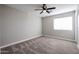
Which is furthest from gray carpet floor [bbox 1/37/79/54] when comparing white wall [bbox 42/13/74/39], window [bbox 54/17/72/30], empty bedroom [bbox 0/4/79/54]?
window [bbox 54/17/72/30]

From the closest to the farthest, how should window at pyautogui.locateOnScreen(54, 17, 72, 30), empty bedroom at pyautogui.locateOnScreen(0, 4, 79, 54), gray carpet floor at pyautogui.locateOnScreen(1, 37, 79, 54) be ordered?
gray carpet floor at pyautogui.locateOnScreen(1, 37, 79, 54)
empty bedroom at pyautogui.locateOnScreen(0, 4, 79, 54)
window at pyautogui.locateOnScreen(54, 17, 72, 30)

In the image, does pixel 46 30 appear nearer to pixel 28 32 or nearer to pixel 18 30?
pixel 28 32

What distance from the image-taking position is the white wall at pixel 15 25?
279 cm

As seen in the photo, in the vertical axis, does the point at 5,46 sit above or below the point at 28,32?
below

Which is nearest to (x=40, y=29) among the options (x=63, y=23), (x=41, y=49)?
(x=63, y=23)

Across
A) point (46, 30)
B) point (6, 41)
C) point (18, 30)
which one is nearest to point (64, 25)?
point (46, 30)

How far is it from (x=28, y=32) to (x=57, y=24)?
105 inches

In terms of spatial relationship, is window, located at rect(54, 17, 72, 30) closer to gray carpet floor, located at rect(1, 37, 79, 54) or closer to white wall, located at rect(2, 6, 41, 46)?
gray carpet floor, located at rect(1, 37, 79, 54)

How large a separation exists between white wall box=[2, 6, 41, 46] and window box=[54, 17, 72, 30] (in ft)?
7.51

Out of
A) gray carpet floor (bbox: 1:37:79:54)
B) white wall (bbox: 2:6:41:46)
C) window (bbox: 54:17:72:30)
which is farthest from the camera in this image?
window (bbox: 54:17:72:30)

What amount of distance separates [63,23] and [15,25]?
3.67 metres

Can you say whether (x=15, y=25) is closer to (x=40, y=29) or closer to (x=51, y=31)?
(x=40, y=29)

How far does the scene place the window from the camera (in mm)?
3921
